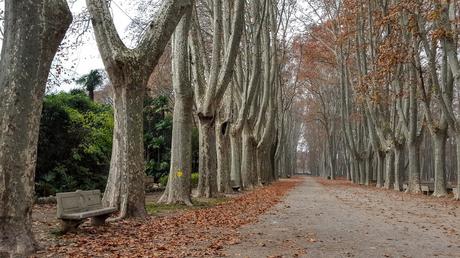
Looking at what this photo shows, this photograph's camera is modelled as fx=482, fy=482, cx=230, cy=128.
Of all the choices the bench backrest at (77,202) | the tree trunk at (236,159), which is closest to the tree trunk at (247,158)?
the tree trunk at (236,159)

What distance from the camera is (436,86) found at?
17.7m

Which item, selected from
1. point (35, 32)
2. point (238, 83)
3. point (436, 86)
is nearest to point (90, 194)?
point (35, 32)

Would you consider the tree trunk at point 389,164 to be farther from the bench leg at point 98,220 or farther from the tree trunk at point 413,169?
the bench leg at point 98,220

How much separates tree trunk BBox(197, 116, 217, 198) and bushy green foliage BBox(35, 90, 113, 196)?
177 inches

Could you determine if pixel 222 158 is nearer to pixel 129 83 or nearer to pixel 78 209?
pixel 129 83

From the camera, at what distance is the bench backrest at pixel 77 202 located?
24.4 feet

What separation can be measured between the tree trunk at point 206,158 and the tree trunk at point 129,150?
6609mm

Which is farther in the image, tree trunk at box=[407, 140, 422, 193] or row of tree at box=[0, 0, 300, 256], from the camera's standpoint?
tree trunk at box=[407, 140, 422, 193]

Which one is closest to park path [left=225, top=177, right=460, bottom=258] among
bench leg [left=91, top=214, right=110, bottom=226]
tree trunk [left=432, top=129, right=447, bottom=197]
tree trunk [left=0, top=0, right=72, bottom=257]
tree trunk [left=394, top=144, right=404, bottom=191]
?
bench leg [left=91, top=214, right=110, bottom=226]

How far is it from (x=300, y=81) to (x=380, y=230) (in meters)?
39.9

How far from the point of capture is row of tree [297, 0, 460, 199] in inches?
661

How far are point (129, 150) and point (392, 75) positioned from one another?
17.8 meters

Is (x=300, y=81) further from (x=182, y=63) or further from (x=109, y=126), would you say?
(x=182, y=63)

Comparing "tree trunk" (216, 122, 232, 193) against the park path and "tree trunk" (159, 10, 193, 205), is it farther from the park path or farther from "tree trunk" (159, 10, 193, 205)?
the park path
